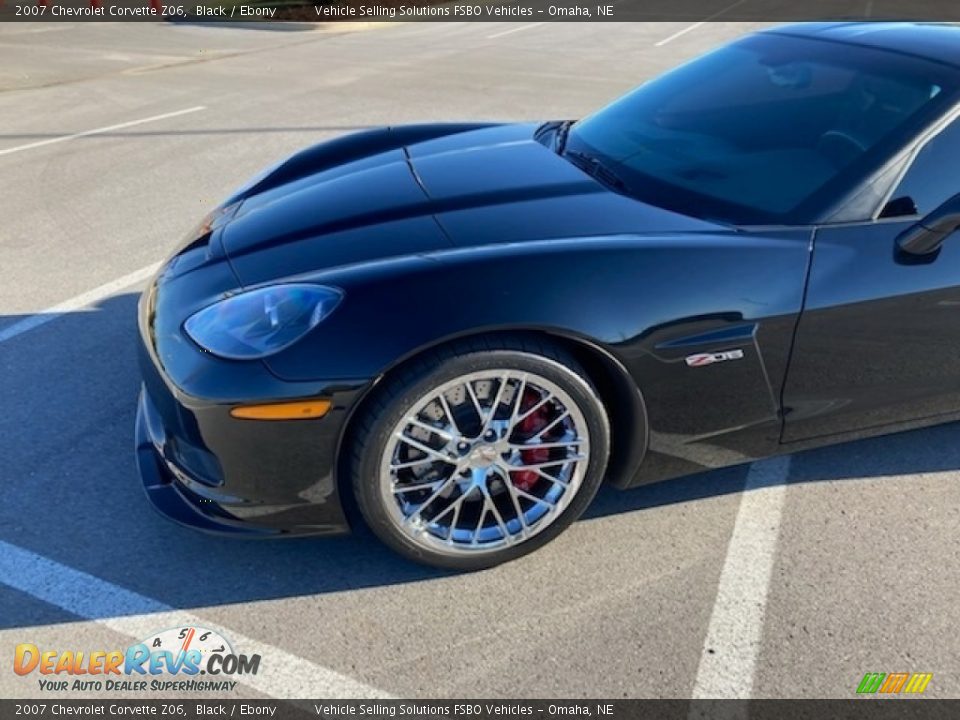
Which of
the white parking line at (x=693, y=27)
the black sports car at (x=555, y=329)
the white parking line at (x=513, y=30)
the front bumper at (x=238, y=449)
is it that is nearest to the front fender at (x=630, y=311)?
the black sports car at (x=555, y=329)

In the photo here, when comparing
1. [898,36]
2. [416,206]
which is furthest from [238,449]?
[898,36]

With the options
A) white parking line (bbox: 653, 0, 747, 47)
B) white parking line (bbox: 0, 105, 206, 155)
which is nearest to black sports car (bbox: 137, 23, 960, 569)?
white parking line (bbox: 0, 105, 206, 155)

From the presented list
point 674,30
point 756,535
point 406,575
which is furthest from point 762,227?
point 674,30

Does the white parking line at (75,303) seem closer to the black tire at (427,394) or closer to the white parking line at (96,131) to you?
the black tire at (427,394)

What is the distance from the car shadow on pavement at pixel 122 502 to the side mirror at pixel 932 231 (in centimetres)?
90

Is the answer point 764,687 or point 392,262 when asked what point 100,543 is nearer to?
point 392,262

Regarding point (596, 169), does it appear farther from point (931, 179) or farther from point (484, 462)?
point (484, 462)

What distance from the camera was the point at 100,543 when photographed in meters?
2.67

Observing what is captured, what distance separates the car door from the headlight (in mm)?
1423

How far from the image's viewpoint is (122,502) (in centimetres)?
285

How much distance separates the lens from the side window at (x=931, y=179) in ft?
8.71

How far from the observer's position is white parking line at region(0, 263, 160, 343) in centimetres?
395

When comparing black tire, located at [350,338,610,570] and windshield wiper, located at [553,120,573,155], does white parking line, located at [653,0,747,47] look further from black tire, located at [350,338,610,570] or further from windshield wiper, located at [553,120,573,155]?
black tire, located at [350,338,610,570]

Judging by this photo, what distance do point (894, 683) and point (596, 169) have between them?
187 cm
